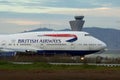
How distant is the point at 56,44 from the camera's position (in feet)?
310

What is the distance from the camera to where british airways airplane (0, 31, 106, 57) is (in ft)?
310

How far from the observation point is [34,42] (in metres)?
96.2

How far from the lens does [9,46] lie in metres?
97.1

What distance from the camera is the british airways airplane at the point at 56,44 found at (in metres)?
94.6

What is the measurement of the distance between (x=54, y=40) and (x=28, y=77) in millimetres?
59267

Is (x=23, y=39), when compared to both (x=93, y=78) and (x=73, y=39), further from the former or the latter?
(x=93, y=78)

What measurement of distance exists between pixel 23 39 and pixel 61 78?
62371 mm

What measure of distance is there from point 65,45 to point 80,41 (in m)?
3.38

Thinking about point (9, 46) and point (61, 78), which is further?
point (9, 46)

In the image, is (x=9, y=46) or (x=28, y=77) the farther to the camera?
(x=9, y=46)

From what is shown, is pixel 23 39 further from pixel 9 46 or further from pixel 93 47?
pixel 93 47

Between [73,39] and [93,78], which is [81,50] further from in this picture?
[93,78]

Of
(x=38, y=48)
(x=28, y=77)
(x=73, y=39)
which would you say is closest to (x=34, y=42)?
(x=38, y=48)

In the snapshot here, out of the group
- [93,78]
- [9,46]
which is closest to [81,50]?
[9,46]
